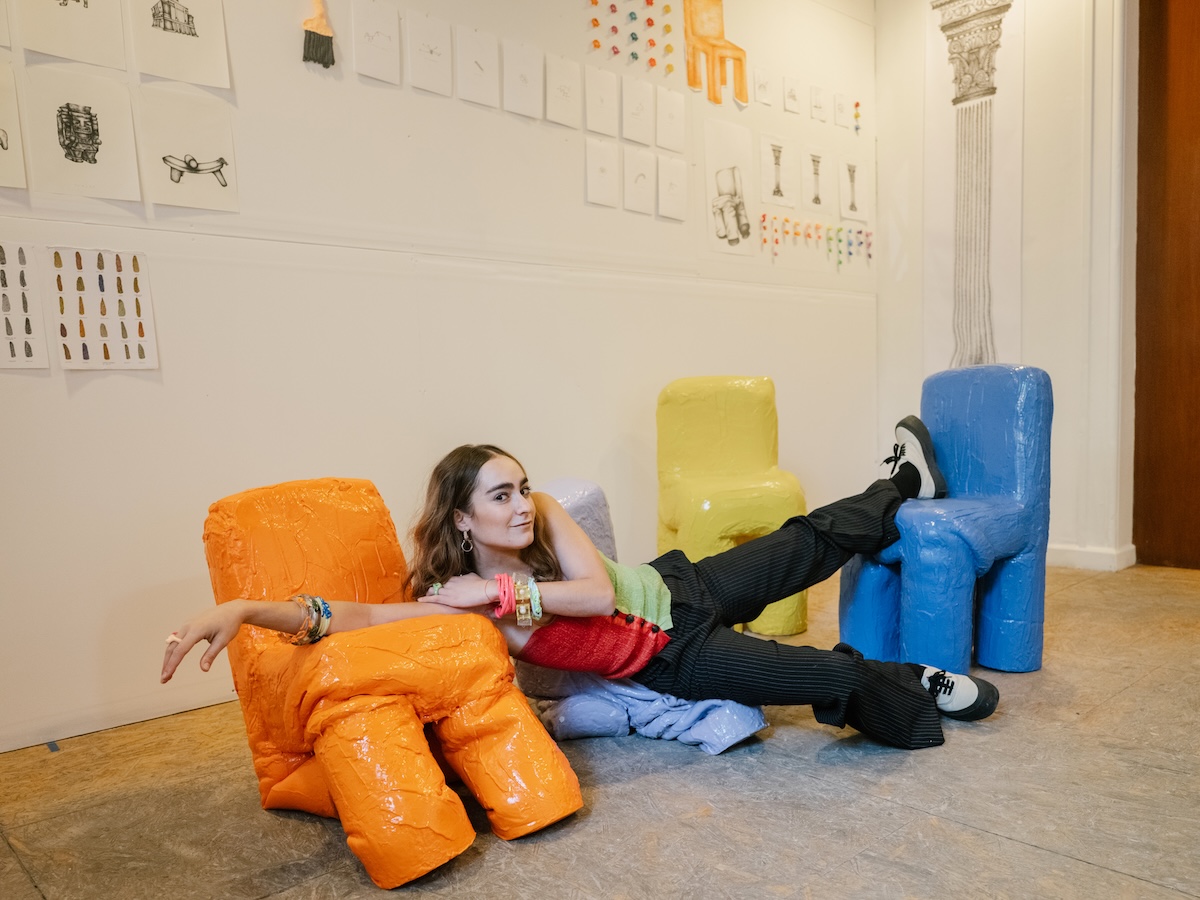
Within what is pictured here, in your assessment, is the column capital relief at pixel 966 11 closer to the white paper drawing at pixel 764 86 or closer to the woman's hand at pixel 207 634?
the white paper drawing at pixel 764 86

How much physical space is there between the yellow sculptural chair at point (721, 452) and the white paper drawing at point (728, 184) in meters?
0.95

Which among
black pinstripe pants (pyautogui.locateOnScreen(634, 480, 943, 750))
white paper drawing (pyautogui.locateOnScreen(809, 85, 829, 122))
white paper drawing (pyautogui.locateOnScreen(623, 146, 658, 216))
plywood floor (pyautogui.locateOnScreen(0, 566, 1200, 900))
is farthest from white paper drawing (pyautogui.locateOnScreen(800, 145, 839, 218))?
plywood floor (pyautogui.locateOnScreen(0, 566, 1200, 900))

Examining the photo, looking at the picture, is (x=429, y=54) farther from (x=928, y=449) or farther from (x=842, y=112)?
(x=842, y=112)

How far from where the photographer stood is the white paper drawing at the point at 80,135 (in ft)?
7.52

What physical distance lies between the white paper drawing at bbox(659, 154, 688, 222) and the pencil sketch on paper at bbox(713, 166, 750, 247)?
189mm

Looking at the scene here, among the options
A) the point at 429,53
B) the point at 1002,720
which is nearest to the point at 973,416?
the point at 1002,720

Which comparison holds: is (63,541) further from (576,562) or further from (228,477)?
(576,562)

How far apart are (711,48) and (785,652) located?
2.81 m

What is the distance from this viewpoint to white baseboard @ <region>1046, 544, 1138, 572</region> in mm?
3785

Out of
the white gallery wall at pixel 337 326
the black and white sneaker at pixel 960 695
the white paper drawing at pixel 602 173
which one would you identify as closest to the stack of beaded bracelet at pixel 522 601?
the black and white sneaker at pixel 960 695

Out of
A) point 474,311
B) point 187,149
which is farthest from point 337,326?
point 187,149

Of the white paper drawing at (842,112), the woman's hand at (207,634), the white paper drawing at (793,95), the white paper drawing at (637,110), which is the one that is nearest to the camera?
the woman's hand at (207,634)

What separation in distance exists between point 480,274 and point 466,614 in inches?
64.4

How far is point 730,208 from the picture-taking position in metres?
3.91
